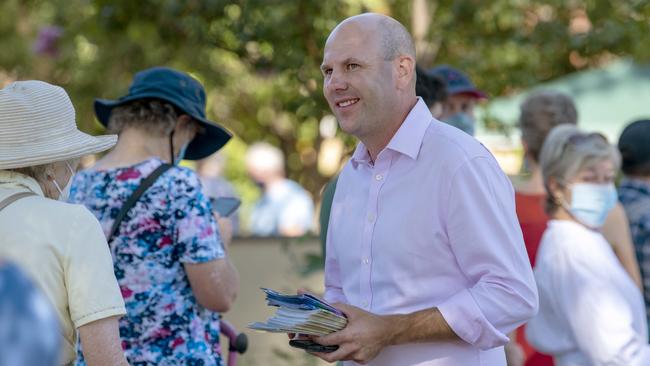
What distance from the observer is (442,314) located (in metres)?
2.92

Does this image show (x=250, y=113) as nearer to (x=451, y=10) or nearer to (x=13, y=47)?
(x=13, y=47)

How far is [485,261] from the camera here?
2.93 meters

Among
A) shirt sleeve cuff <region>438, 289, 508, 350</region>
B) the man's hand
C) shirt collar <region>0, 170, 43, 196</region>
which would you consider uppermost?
shirt collar <region>0, 170, 43, 196</region>

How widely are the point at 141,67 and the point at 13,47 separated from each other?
15.2 ft

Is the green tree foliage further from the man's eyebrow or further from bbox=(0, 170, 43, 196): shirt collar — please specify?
bbox=(0, 170, 43, 196): shirt collar

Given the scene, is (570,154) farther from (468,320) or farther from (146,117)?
(468,320)

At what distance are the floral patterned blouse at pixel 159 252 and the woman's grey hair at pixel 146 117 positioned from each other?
0.73 ft

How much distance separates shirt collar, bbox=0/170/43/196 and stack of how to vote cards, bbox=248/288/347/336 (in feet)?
2.33

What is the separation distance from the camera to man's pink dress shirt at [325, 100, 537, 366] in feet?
9.58

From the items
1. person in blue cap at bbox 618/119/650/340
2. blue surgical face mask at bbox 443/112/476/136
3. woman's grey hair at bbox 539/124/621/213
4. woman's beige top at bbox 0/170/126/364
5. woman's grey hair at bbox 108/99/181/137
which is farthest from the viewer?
blue surgical face mask at bbox 443/112/476/136

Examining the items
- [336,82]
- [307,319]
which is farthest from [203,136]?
[307,319]

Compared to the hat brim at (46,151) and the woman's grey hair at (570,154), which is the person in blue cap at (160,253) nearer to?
the hat brim at (46,151)

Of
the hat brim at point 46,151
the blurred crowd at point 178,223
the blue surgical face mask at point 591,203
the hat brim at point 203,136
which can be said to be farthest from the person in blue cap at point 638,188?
the hat brim at point 46,151

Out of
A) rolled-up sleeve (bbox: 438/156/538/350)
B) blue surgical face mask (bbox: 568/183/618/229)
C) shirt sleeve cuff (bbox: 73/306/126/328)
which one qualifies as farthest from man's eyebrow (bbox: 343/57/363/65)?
blue surgical face mask (bbox: 568/183/618/229)
